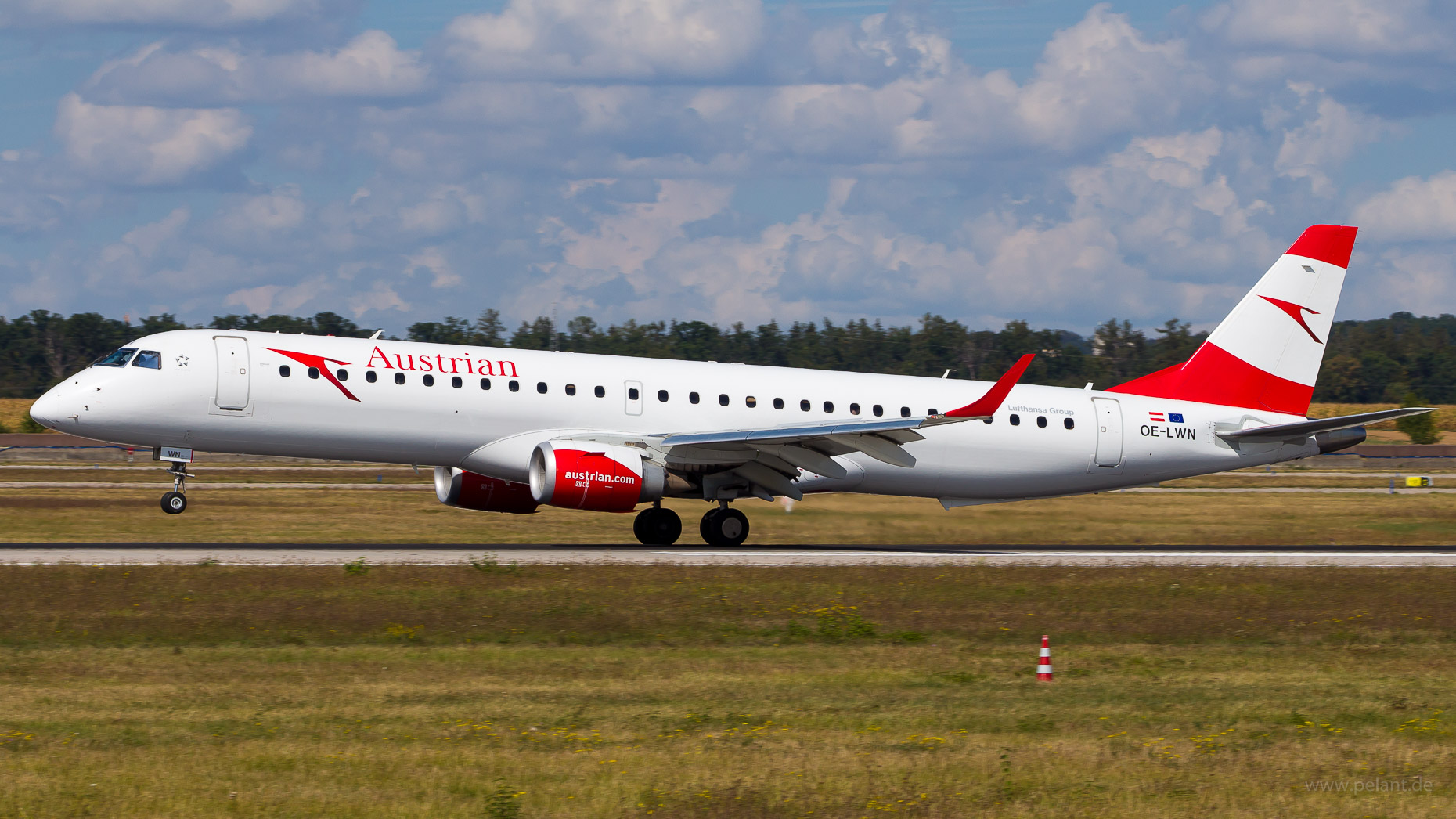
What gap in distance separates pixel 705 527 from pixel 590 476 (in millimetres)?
4157

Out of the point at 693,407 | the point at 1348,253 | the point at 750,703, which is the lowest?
the point at 750,703

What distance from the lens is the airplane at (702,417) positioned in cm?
2691

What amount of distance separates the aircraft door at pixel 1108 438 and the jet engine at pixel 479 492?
1295cm

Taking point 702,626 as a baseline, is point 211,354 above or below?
above

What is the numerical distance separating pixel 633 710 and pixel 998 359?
12373 cm

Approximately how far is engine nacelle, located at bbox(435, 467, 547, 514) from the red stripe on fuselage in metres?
14.3

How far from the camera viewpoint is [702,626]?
64.1 feet

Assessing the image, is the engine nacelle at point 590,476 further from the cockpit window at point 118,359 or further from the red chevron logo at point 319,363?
the cockpit window at point 118,359

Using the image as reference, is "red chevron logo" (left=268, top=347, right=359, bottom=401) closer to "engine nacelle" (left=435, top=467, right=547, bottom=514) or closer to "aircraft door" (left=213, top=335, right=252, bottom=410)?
"aircraft door" (left=213, top=335, right=252, bottom=410)

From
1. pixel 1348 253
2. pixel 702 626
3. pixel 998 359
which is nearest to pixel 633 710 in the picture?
pixel 702 626

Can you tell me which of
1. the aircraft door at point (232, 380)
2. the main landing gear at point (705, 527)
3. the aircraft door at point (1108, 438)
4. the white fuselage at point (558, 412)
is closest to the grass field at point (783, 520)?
the main landing gear at point (705, 527)

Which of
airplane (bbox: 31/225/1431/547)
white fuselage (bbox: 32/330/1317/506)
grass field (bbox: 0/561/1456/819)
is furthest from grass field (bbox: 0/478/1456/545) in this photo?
grass field (bbox: 0/561/1456/819)

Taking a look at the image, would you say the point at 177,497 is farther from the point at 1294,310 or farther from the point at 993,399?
the point at 1294,310

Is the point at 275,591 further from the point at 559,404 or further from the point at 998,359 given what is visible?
the point at 998,359
